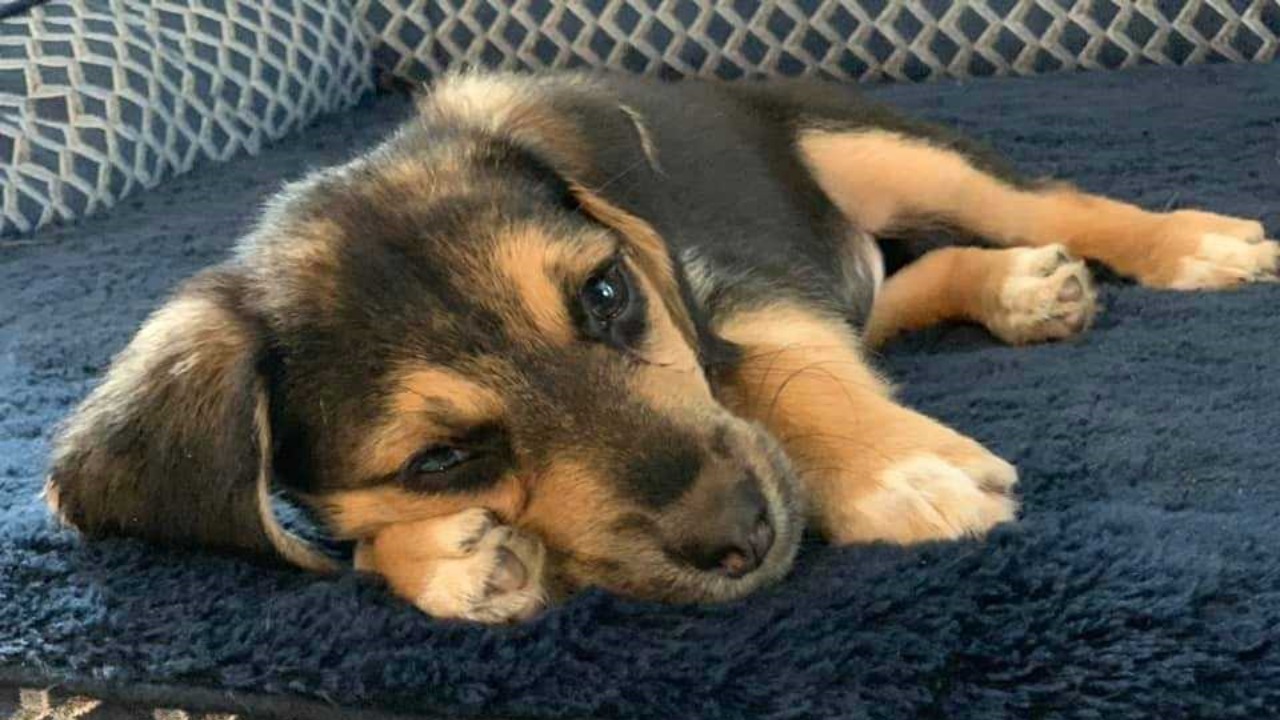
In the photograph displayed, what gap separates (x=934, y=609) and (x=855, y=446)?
1.09 ft

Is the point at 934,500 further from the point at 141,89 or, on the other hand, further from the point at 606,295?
the point at 141,89

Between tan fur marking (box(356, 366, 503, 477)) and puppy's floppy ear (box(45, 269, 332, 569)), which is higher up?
tan fur marking (box(356, 366, 503, 477))

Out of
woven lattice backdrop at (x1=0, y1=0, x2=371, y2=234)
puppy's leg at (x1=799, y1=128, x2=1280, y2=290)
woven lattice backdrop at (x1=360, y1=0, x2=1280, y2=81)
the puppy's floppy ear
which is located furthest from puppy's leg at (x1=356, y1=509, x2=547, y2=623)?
woven lattice backdrop at (x1=360, y1=0, x2=1280, y2=81)

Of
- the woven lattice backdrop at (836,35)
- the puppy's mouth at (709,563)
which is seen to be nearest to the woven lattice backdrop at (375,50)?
the woven lattice backdrop at (836,35)

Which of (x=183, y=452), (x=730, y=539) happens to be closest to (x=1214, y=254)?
(x=730, y=539)

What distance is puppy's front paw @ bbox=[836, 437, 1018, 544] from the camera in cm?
149

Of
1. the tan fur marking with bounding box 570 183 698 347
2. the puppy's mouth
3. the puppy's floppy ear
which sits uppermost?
the tan fur marking with bounding box 570 183 698 347

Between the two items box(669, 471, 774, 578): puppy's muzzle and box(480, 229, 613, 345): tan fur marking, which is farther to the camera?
box(480, 229, 613, 345): tan fur marking

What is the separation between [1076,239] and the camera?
247 centimetres

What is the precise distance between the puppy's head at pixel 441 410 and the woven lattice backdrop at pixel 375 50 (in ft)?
5.71

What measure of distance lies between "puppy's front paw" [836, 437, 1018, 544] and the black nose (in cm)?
18

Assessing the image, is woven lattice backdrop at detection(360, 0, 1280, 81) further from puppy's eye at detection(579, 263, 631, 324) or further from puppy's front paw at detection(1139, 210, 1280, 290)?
puppy's eye at detection(579, 263, 631, 324)

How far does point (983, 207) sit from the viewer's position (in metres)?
2.53

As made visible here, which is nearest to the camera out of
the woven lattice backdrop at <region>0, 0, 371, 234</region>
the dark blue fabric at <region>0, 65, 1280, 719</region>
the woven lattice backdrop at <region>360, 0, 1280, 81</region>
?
the dark blue fabric at <region>0, 65, 1280, 719</region>
